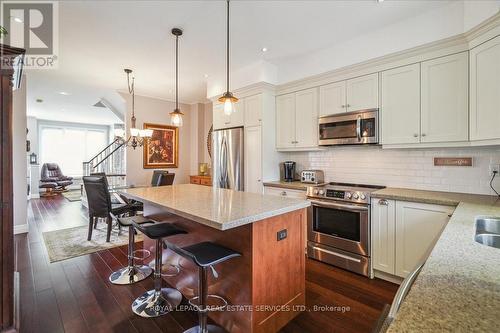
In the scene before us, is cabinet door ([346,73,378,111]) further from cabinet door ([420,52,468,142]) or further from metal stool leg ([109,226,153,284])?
metal stool leg ([109,226,153,284])

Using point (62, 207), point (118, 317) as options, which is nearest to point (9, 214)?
point (118, 317)

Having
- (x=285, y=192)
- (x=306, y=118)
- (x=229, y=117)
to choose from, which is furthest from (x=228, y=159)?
(x=306, y=118)

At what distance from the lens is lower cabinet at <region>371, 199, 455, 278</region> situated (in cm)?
228

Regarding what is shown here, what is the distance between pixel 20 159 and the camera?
4207mm

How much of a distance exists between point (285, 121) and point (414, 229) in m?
2.30

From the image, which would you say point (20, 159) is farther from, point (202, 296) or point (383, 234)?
point (383, 234)

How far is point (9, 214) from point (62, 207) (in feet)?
19.2

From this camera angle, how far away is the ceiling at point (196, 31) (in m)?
2.46

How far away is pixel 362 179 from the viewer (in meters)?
3.33

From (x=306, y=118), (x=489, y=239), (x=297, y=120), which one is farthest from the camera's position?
(x=297, y=120)

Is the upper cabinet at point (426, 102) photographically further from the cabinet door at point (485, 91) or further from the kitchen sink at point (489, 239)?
the kitchen sink at point (489, 239)

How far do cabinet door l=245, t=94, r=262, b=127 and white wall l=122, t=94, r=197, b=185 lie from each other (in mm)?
2984

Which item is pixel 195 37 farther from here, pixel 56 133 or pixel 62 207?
pixel 56 133

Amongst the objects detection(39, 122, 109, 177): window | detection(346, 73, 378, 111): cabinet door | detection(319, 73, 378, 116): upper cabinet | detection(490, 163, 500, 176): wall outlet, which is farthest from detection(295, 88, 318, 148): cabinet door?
detection(39, 122, 109, 177): window
